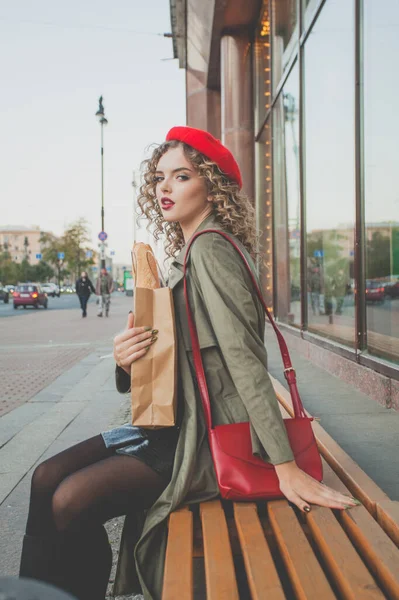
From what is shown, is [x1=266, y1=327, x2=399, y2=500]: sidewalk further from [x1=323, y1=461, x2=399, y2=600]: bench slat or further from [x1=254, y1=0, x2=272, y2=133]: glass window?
[x1=254, y1=0, x2=272, y2=133]: glass window

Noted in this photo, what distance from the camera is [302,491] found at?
1689 mm

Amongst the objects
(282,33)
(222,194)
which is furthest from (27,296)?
(222,194)

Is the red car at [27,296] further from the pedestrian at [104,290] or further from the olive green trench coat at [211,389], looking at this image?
the olive green trench coat at [211,389]

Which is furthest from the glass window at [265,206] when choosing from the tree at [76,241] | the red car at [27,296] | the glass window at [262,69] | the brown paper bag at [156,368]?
the tree at [76,241]

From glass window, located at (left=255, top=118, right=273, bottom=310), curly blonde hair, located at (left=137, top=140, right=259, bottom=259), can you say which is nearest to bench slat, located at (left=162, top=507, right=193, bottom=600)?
curly blonde hair, located at (left=137, top=140, right=259, bottom=259)

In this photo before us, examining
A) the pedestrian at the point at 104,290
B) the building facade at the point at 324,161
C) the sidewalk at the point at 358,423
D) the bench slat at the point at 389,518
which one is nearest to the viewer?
the bench slat at the point at 389,518

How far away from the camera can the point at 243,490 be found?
170cm

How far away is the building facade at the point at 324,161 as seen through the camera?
16.6 ft

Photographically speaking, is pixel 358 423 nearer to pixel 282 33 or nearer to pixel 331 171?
pixel 331 171

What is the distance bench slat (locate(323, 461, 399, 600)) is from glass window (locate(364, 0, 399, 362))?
3.24 meters

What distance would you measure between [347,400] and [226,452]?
123 inches

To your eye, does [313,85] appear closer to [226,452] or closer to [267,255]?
[267,255]

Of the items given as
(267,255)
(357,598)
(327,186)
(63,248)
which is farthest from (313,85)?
(63,248)

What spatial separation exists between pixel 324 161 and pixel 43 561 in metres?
6.29
